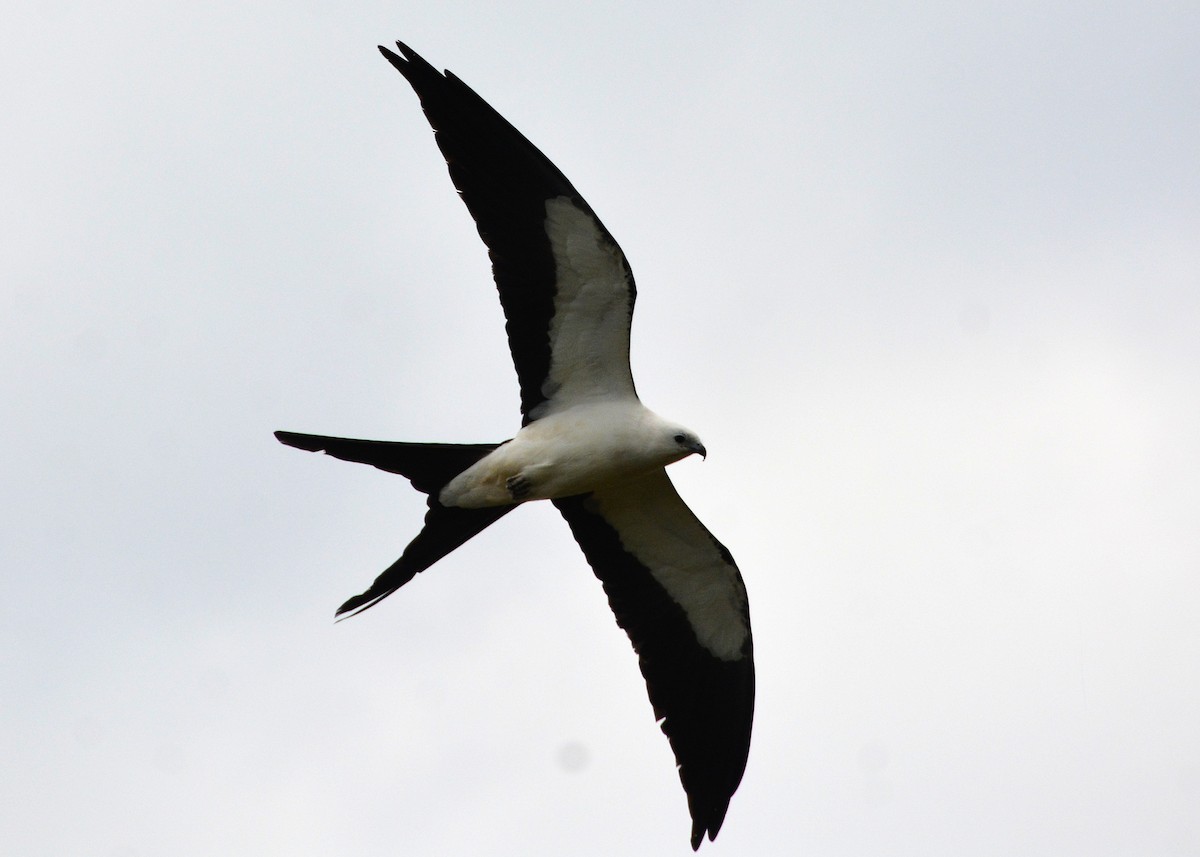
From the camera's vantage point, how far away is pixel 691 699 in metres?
10.4

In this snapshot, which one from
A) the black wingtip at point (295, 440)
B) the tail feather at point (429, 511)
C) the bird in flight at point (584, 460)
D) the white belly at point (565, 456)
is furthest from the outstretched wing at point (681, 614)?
the black wingtip at point (295, 440)

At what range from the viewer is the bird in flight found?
9.19m

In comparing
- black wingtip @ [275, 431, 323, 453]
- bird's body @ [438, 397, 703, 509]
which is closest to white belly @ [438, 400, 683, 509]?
bird's body @ [438, 397, 703, 509]

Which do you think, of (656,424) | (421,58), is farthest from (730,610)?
(421,58)

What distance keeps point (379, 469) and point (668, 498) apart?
221 cm

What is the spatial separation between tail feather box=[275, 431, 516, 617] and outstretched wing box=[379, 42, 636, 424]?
3.01ft

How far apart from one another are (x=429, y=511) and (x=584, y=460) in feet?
3.89

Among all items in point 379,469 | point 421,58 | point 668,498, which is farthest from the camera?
point 668,498

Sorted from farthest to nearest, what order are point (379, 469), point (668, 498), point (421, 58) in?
Result: point (668, 498) → point (379, 469) → point (421, 58)

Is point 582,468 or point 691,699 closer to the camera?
point 582,468

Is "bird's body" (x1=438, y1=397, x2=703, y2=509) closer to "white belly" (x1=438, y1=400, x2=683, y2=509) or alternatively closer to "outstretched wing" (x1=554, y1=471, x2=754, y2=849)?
"white belly" (x1=438, y1=400, x2=683, y2=509)

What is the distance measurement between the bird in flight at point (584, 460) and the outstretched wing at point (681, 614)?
0.01 meters

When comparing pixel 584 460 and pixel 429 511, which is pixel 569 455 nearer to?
pixel 584 460

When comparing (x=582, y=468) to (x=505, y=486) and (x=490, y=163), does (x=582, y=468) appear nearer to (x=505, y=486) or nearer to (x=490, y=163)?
(x=505, y=486)
